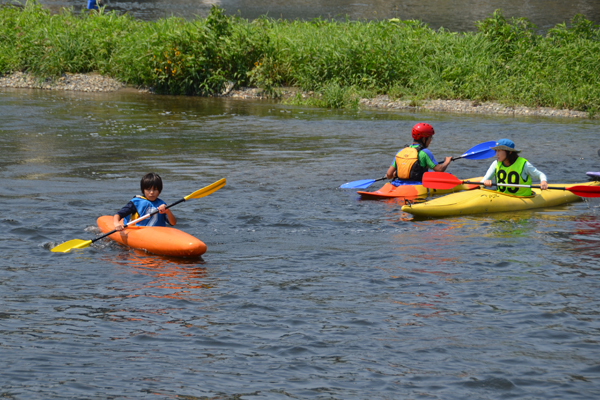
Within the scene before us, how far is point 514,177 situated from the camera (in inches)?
343

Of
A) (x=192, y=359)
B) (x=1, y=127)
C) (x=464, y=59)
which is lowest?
(x=192, y=359)

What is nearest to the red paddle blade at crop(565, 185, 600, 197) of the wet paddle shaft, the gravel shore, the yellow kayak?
the wet paddle shaft

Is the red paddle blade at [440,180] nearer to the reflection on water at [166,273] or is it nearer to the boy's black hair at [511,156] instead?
the boy's black hair at [511,156]

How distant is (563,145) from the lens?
523 inches

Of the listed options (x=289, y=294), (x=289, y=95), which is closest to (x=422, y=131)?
(x=289, y=294)

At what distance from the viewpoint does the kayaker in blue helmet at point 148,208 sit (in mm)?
6898

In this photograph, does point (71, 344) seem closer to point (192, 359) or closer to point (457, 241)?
point (192, 359)

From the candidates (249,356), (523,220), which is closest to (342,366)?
(249,356)

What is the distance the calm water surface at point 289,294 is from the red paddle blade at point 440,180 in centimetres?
63

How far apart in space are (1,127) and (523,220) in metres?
10.5

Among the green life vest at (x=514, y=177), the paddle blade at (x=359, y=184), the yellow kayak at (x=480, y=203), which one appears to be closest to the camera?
the yellow kayak at (x=480, y=203)

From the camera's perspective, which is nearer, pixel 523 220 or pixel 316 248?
pixel 316 248

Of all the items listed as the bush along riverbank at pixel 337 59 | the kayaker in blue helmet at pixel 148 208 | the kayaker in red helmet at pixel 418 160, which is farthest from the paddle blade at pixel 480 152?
the bush along riverbank at pixel 337 59

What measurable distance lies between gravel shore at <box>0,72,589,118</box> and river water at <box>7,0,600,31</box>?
39.7ft
